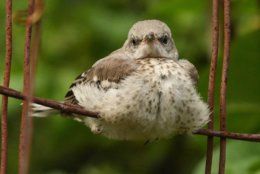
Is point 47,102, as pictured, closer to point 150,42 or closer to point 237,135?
point 237,135

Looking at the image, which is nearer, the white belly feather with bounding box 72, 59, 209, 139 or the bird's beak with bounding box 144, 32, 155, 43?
the white belly feather with bounding box 72, 59, 209, 139

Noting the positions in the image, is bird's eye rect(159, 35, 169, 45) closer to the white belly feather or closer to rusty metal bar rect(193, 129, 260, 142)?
the white belly feather

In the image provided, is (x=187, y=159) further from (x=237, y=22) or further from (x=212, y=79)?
(x=212, y=79)

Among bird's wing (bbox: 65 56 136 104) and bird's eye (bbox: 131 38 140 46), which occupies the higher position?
bird's eye (bbox: 131 38 140 46)

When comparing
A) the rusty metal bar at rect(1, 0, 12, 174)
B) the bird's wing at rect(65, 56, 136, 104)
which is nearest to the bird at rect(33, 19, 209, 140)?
the bird's wing at rect(65, 56, 136, 104)

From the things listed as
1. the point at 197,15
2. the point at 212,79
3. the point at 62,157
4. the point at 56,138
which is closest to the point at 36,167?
the point at 62,157
